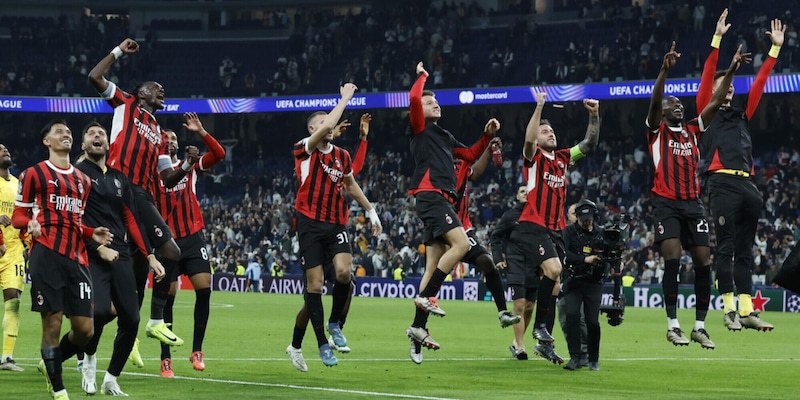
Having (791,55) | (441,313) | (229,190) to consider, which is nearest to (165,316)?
(441,313)

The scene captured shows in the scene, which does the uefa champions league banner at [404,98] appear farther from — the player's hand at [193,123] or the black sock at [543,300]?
the player's hand at [193,123]

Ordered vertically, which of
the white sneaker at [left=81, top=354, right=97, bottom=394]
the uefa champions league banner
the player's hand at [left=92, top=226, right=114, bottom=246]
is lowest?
the white sneaker at [left=81, top=354, right=97, bottom=394]

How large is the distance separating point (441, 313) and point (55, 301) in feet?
Answer: 15.0

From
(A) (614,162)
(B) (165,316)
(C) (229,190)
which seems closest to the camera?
(B) (165,316)

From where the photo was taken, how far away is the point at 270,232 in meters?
47.6

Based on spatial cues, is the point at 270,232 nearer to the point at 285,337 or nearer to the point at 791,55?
the point at 791,55

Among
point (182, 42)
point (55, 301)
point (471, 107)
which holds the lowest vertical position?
point (55, 301)

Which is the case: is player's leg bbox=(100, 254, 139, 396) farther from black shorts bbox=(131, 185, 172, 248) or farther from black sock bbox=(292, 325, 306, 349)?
black sock bbox=(292, 325, 306, 349)

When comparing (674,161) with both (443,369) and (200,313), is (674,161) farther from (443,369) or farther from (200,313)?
(200,313)

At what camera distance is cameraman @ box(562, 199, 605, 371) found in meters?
14.4

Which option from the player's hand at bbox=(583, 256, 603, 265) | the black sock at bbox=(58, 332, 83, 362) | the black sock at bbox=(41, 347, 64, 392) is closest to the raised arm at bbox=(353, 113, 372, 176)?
the player's hand at bbox=(583, 256, 603, 265)

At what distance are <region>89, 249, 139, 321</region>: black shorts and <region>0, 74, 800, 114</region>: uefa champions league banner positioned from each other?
31.6 meters

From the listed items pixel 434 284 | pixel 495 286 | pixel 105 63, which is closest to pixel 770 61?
pixel 495 286

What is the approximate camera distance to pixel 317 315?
1333 cm
